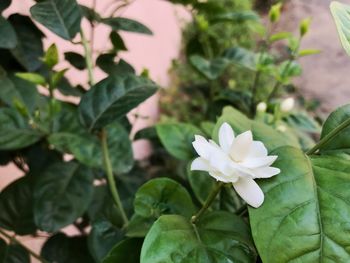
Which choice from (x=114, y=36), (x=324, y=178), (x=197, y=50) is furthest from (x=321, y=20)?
(x=324, y=178)

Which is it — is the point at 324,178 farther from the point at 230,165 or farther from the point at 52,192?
the point at 52,192

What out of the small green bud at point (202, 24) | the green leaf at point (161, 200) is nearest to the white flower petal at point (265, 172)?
the green leaf at point (161, 200)

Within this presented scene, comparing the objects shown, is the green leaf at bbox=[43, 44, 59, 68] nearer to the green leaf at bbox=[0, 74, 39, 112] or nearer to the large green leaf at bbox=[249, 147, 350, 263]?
the green leaf at bbox=[0, 74, 39, 112]

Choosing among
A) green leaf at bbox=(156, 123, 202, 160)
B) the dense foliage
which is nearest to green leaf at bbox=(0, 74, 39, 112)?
the dense foliage

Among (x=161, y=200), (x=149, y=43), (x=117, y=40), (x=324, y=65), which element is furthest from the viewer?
(x=324, y=65)

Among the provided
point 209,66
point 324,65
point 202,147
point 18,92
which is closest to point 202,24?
point 209,66

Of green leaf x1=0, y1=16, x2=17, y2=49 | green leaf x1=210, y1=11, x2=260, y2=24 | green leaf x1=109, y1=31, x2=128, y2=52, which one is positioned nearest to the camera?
green leaf x1=0, y1=16, x2=17, y2=49

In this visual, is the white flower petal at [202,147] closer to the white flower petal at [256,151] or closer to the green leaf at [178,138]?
the white flower petal at [256,151]

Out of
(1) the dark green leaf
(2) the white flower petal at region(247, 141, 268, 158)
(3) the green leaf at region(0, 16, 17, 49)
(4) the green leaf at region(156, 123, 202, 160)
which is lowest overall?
(4) the green leaf at region(156, 123, 202, 160)

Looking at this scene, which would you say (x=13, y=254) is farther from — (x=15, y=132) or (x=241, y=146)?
(x=241, y=146)
